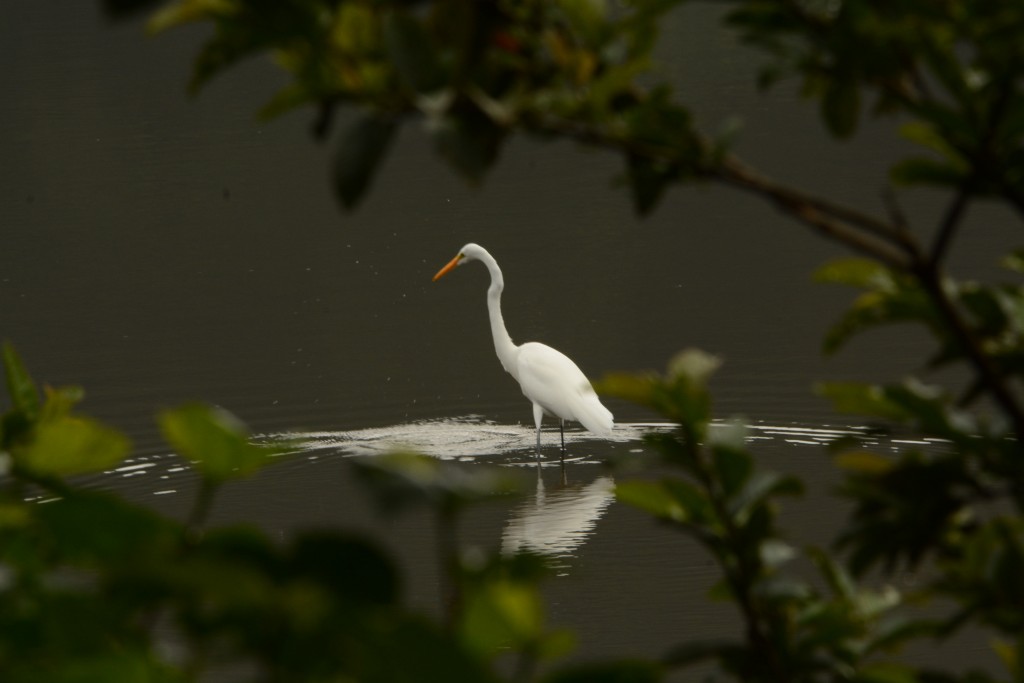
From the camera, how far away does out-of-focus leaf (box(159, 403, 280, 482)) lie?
2.12 ft

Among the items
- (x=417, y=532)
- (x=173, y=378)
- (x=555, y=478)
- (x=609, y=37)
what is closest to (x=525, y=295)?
(x=173, y=378)

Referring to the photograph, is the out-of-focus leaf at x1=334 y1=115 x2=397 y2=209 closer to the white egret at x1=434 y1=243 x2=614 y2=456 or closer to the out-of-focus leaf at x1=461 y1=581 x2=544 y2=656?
the out-of-focus leaf at x1=461 y1=581 x2=544 y2=656

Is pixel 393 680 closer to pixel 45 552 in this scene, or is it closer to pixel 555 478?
pixel 45 552

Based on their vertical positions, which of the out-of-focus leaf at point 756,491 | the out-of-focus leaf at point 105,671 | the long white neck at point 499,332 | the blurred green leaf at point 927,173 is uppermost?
the long white neck at point 499,332

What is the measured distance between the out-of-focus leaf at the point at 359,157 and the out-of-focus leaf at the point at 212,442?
0.25m

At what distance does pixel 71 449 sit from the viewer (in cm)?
78

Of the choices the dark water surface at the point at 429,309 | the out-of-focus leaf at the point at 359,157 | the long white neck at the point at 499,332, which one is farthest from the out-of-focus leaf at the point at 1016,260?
the long white neck at the point at 499,332

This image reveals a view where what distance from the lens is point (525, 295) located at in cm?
1048

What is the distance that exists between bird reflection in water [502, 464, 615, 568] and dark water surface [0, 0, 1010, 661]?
0.02 metres

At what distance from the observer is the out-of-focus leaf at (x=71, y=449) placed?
76cm

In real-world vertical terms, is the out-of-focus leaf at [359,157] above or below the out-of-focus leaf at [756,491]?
above

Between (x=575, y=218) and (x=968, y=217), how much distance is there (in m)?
3.39

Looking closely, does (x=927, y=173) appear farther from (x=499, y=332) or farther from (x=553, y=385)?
(x=499, y=332)

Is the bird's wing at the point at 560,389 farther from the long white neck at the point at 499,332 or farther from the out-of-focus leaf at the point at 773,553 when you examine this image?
the out-of-focus leaf at the point at 773,553
